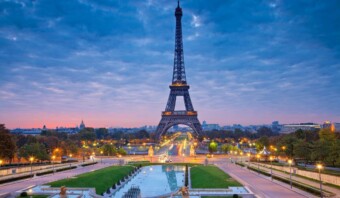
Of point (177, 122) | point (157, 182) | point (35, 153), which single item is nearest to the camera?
point (157, 182)

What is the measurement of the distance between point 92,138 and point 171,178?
3526 inches

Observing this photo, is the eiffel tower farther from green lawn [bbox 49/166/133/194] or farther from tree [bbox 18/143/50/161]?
green lawn [bbox 49/166/133/194]

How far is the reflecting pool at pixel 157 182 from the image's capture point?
36.3 metres

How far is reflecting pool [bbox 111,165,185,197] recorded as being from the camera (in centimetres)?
3633

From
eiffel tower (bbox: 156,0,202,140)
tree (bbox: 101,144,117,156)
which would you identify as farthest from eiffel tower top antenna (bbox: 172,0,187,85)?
tree (bbox: 101,144,117,156)

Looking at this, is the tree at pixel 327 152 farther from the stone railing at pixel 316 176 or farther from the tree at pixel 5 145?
the tree at pixel 5 145

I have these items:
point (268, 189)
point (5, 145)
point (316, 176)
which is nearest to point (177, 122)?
point (5, 145)

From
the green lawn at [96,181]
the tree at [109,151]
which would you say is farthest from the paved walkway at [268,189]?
the tree at [109,151]

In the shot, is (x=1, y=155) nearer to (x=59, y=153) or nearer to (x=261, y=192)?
(x=59, y=153)

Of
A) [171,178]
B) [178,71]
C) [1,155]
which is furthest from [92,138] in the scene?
[171,178]

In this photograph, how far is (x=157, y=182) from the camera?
4369cm

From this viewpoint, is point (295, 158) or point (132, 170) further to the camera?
point (295, 158)

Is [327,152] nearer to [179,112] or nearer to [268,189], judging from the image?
[268,189]

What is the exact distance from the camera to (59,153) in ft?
253
